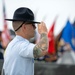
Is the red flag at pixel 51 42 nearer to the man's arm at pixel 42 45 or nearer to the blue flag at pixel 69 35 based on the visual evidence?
the blue flag at pixel 69 35

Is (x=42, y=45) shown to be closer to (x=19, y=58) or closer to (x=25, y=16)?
(x=19, y=58)

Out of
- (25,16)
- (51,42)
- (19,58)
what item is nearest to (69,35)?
(51,42)

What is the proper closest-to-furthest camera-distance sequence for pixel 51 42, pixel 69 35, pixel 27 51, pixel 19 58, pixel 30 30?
pixel 27 51 < pixel 19 58 < pixel 30 30 < pixel 51 42 < pixel 69 35

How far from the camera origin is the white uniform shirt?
4.20 metres

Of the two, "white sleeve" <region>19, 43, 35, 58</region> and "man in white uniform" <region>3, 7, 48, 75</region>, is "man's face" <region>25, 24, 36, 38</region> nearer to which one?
"man in white uniform" <region>3, 7, 48, 75</region>

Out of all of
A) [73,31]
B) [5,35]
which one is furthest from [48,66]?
[73,31]

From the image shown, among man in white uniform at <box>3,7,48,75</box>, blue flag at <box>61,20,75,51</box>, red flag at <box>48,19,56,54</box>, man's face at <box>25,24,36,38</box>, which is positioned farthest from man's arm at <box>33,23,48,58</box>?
blue flag at <box>61,20,75,51</box>

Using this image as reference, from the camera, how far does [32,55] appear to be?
4.18 metres

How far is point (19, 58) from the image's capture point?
426cm

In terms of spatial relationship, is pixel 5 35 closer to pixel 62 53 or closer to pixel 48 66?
pixel 62 53

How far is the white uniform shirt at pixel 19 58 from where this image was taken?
13.8 ft

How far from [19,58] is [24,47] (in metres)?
0.13

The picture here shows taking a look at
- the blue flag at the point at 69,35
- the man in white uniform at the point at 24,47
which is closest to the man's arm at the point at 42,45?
the man in white uniform at the point at 24,47

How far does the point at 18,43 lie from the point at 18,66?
0.71ft
